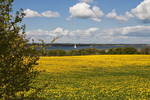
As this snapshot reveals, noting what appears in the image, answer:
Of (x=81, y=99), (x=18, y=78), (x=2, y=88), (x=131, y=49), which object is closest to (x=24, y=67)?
(x=18, y=78)

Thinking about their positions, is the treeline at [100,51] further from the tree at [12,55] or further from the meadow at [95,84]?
the tree at [12,55]

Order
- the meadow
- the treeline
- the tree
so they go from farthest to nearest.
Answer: the treeline < the meadow < the tree

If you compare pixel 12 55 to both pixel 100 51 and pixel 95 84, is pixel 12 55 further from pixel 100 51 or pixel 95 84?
pixel 100 51

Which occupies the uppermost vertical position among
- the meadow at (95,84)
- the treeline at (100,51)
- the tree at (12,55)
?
the tree at (12,55)

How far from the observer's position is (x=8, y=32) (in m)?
6.07

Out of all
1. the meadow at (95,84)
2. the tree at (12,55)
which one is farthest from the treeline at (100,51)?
the tree at (12,55)

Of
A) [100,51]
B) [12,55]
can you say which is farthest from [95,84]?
[100,51]

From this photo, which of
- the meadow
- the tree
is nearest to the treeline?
the meadow

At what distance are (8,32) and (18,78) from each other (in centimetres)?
144

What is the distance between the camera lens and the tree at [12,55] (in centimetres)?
596

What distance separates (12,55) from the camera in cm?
611

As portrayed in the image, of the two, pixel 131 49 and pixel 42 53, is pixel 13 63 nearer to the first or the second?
pixel 42 53

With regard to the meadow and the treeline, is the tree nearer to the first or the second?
the meadow

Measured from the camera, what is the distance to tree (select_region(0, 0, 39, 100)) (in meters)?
5.96
